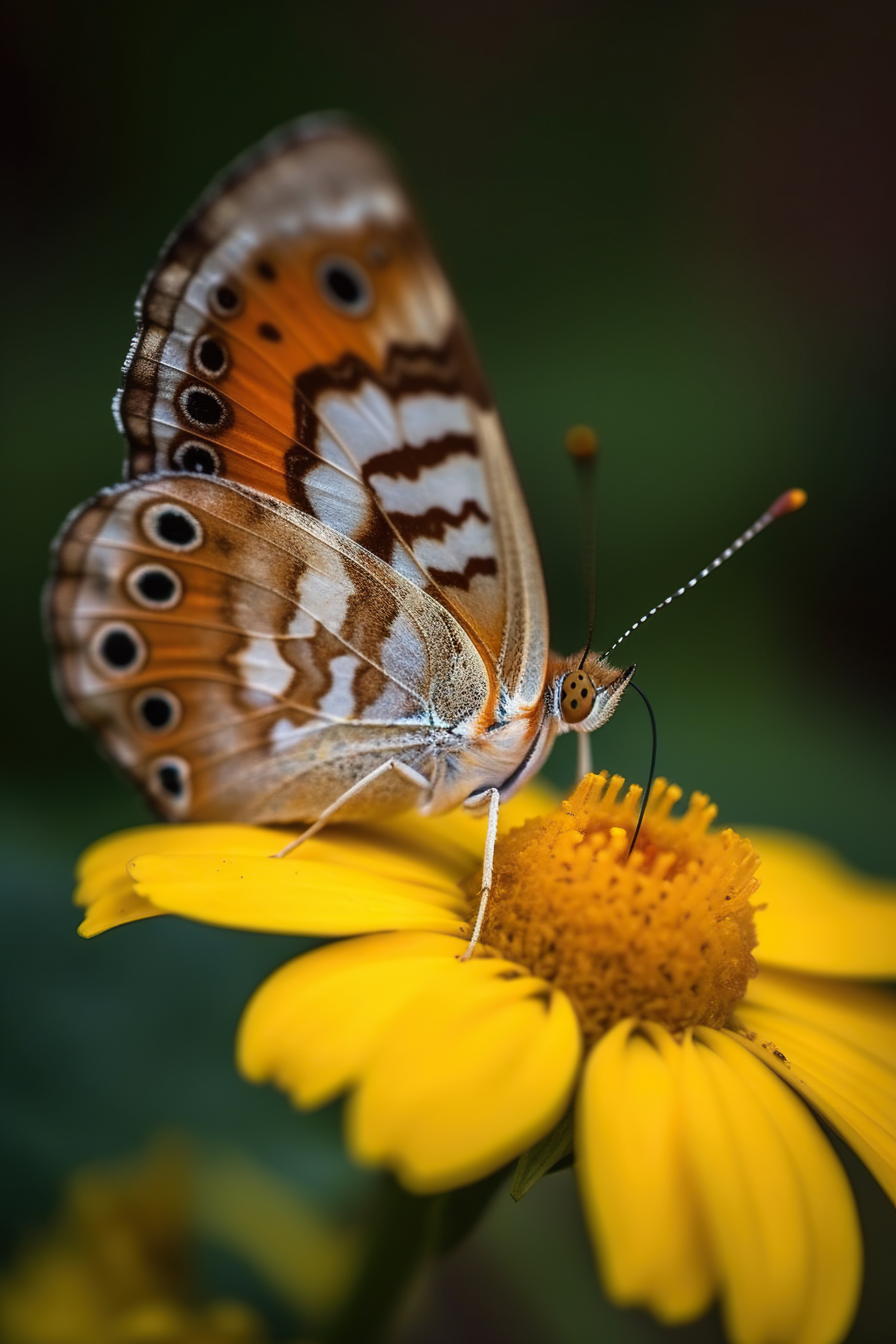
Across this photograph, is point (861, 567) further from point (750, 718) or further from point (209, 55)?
point (209, 55)

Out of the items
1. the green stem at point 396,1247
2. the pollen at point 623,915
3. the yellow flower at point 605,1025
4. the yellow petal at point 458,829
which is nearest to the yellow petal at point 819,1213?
the yellow flower at point 605,1025

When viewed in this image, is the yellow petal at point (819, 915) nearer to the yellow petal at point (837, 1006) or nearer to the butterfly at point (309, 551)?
the yellow petal at point (837, 1006)

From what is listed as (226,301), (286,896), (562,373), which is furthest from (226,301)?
(562,373)

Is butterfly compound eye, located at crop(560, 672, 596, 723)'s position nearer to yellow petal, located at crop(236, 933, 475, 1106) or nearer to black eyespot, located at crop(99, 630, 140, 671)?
yellow petal, located at crop(236, 933, 475, 1106)

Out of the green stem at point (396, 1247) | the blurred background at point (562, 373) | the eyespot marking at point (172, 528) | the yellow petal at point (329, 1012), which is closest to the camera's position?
the yellow petal at point (329, 1012)

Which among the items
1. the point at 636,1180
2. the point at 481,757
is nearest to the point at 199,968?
the point at 481,757

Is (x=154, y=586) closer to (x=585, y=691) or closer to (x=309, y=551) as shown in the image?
(x=309, y=551)

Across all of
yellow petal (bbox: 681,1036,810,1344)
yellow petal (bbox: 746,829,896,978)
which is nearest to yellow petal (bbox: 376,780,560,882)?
yellow petal (bbox: 746,829,896,978)
